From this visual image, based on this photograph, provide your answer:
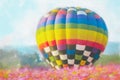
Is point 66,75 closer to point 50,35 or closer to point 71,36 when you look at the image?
point 71,36

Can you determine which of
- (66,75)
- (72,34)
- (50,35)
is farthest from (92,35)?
(66,75)

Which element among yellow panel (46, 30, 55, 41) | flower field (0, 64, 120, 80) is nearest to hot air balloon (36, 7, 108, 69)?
yellow panel (46, 30, 55, 41)

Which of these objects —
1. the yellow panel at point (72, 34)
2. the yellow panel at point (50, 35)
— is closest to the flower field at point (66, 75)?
the yellow panel at point (72, 34)

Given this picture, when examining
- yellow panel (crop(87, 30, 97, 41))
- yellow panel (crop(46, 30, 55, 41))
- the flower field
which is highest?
the flower field

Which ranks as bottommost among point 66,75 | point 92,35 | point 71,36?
point 92,35

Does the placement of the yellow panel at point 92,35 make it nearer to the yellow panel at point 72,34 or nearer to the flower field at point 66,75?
the yellow panel at point 72,34

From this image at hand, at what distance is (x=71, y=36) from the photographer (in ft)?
113

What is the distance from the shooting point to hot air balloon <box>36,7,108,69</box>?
3453cm

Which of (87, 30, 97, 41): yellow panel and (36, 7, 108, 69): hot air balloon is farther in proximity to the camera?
(87, 30, 97, 41): yellow panel

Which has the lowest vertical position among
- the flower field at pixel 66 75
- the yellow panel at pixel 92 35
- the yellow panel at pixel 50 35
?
the yellow panel at pixel 92 35

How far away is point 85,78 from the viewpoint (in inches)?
912

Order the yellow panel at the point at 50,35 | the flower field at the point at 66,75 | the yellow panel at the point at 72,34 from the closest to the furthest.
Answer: the flower field at the point at 66,75 → the yellow panel at the point at 72,34 → the yellow panel at the point at 50,35

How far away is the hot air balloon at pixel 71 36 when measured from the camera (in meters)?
34.5

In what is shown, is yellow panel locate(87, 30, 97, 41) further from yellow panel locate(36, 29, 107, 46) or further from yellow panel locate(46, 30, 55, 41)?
yellow panel locate(46, 30, 55, 41)
